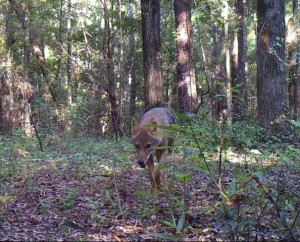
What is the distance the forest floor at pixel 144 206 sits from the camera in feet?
15.7

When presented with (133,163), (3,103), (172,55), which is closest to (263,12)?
(133,163)

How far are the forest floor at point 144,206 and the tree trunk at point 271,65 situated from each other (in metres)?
3.94

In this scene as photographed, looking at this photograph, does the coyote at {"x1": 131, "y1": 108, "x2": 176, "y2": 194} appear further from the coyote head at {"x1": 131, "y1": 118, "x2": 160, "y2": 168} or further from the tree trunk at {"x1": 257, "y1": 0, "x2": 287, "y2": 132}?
the tree trunk at {"x1": 257, "y1": 0, "x2": 287, "y2": 132}

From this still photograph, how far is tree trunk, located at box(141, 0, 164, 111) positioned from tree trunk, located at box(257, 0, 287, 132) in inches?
124

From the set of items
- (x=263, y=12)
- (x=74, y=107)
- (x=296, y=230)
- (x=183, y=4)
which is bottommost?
(x=296, y=230)

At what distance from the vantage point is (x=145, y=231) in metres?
5.06

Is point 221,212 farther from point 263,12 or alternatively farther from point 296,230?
point 263,12

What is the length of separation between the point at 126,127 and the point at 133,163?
1855 centimetres

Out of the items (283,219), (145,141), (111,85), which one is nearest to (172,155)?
(145,141)

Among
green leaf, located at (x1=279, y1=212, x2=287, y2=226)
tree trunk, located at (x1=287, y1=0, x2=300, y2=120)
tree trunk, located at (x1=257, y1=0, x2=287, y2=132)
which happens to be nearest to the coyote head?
green leaf, located at (x1=279, y1=212, x2=287, y2=226)

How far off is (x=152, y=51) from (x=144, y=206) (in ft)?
27.5

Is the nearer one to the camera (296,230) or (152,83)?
(296,230)

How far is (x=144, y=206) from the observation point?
6.05 metres

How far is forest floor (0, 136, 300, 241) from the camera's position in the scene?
188 inches
